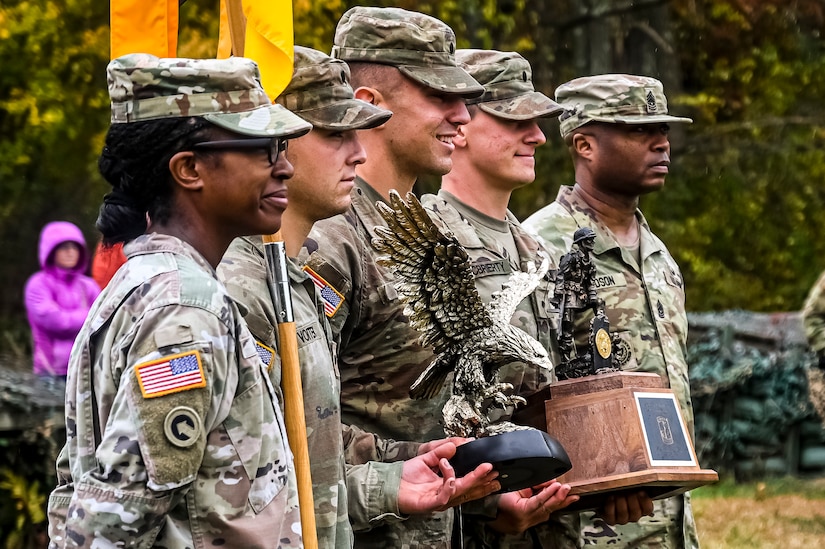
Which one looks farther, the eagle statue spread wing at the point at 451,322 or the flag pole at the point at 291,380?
the eagle statue spread wing at the point at 451,322

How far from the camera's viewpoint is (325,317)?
12.3ft

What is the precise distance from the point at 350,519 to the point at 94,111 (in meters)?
14.2

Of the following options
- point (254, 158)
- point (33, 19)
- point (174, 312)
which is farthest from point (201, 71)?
point (33, 19)

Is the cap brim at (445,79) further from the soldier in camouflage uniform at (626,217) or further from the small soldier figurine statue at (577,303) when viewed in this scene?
the soldier in camouflage uniform at (626,217)

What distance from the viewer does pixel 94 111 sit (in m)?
17.4

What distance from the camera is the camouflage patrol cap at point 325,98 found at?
385 centimetres

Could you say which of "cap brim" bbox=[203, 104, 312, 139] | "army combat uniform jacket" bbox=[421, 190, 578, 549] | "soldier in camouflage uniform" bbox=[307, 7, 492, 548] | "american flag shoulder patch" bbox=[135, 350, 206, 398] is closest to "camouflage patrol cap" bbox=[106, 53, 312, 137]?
"cap brim" bbox=[203, 104, 312, 139]

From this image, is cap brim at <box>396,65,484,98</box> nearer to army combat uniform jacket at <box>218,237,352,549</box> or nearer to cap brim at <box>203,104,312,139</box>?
army combat uniform jacket at <box>218,237,352,549</box>

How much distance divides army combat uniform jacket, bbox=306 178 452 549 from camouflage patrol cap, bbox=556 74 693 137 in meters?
1.73

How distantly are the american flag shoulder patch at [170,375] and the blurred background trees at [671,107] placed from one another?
12.5 meters

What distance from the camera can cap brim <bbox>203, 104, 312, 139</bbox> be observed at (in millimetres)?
2945

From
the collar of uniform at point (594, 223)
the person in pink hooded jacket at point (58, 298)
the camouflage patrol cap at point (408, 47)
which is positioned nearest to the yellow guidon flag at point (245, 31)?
the camouflage patrol cap at point (408, 47)

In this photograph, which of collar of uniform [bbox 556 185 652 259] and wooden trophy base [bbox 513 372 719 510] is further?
collar of uniform [bbox 556 185 652 259]

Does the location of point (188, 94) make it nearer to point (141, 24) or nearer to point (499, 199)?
point (141, 24)
